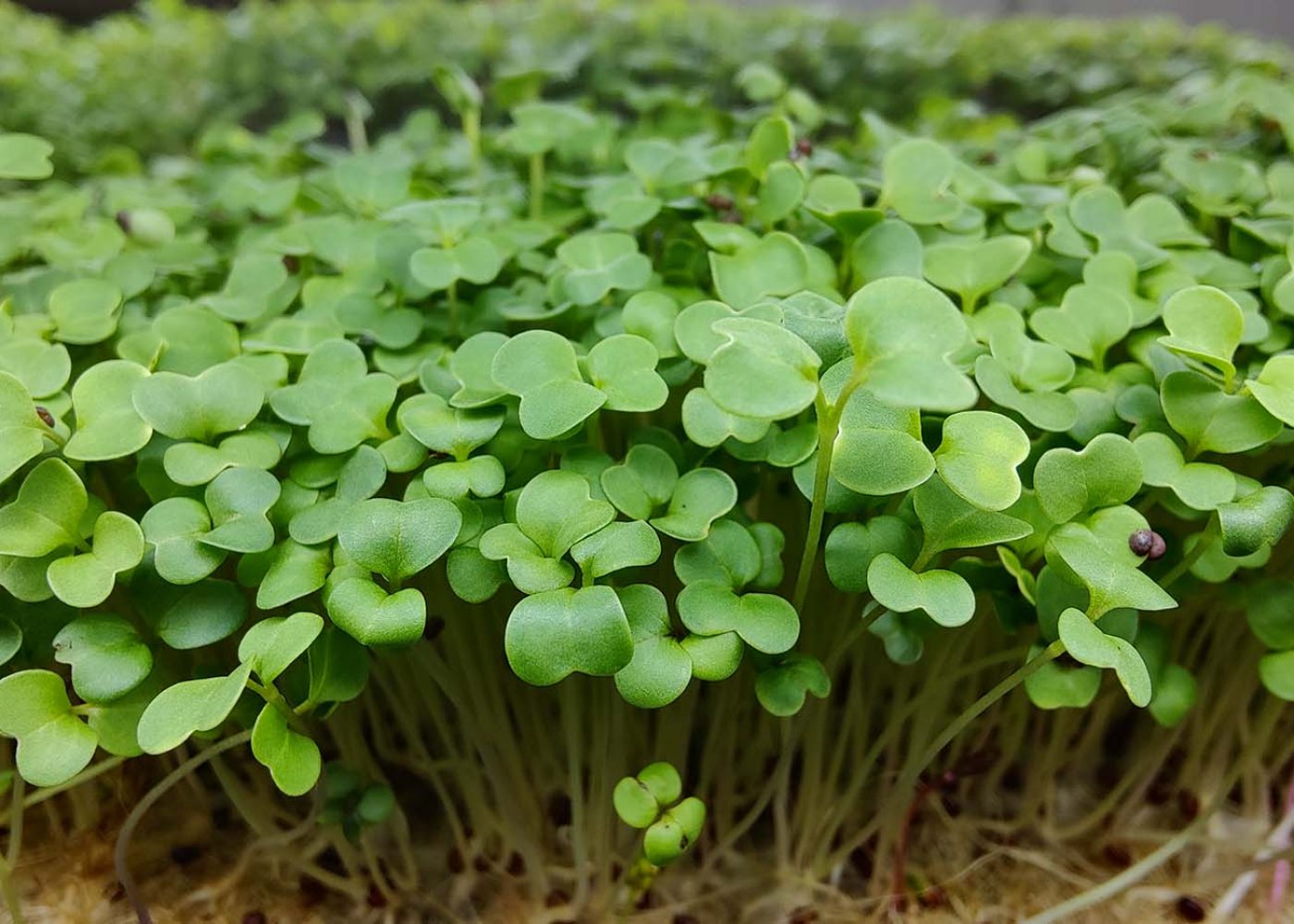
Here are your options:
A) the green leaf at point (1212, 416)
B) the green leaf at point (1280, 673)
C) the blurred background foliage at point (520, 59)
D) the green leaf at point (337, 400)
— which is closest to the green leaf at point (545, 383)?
the green leaf at point (337, 400)

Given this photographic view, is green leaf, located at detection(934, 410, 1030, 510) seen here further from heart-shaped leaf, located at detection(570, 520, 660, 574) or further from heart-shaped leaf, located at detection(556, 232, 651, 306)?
heart-shaped leaf, located at detection(556, 232, 651, 306)

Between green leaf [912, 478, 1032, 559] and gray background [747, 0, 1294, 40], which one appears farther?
gray background [747, 0, 1294, 40]

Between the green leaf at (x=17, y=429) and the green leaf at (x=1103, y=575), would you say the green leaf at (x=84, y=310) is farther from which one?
the green leaf at (x=1103, y=575)

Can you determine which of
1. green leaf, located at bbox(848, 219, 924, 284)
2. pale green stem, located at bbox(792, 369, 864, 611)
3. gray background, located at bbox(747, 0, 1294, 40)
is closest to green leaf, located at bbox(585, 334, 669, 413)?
pale green stem, located at bbox(792, 369, 864, 611)

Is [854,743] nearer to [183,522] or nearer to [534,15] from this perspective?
[183,522]

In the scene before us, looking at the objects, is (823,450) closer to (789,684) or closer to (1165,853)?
(789,684)

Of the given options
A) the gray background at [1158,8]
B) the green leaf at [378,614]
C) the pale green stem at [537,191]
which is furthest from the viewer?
the gray background at [1158,8]
